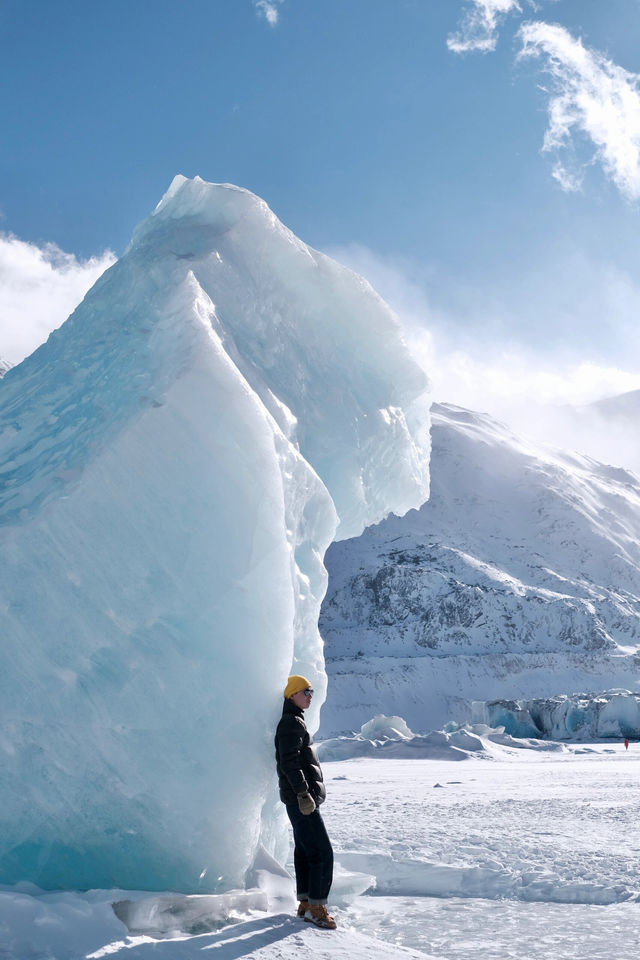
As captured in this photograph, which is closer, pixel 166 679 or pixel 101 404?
pixel 166 679

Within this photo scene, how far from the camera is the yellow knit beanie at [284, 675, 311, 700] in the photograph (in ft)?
12.6

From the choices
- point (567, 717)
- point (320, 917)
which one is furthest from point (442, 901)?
point (567, 717)

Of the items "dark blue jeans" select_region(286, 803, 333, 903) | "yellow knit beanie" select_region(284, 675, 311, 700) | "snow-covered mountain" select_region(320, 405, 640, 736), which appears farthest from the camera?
"snow-covered mountain" select_region(320, 405, 640, 736)

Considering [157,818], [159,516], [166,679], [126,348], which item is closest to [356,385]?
[126,348]

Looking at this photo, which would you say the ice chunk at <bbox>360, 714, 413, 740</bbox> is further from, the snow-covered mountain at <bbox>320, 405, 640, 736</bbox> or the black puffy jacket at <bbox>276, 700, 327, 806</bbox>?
the black puffy jacket at <bbox>276, 700, 327, 806</bbox>

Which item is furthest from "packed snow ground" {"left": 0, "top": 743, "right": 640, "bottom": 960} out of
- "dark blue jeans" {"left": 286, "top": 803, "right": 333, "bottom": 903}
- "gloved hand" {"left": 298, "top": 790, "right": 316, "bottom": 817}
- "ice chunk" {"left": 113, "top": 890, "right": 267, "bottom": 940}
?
"gloved hand" {"left": 298, "top": 790, "right": 316, "bottom": 817}

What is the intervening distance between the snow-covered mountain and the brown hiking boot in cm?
3375

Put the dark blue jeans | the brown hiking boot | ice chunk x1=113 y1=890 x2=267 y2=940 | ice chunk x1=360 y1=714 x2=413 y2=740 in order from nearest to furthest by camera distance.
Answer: ice chunk x1=113 y1=890 x2=267 y2=940, the brown hiking boot, the dark blue jeans, ice chunk x1=360 y1=714 x2=413 y2=740

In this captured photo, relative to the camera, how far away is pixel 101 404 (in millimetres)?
4113

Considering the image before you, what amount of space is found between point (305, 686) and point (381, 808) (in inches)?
201

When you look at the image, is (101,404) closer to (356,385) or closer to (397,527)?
(356,385)

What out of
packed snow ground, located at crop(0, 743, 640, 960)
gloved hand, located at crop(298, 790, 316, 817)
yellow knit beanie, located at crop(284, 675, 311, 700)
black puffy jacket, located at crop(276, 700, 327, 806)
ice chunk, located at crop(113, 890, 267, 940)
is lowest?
packed snow ground, located at crop(0, 743, 640, 960)

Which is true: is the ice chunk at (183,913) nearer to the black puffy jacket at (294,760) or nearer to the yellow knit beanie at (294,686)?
the black puffy jacket at (294,760)

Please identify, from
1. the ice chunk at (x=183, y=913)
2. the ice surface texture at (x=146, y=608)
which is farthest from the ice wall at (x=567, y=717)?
the ice chunk at (x=183, y=913)
